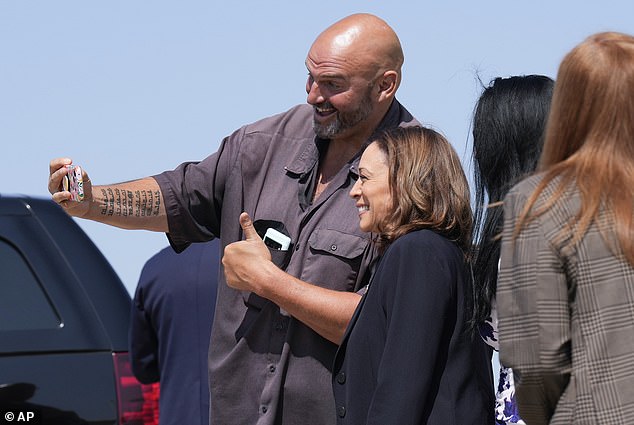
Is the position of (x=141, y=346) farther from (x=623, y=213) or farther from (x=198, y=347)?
(x=623, y=213)

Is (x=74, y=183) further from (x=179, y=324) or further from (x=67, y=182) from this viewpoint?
(x=179, y=324)

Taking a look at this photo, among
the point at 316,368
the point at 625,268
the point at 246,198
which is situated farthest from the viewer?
the point at 246,198

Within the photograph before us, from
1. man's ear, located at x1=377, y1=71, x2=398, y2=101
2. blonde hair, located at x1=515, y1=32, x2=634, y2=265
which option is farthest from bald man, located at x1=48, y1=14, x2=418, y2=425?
blonde hair, located at x1=515, y1=32, x2=634, y2=265

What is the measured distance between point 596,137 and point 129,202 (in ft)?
6.55

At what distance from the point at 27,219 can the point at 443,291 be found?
177 centimetres

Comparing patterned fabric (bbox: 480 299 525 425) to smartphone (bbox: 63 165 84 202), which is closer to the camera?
patterned fabric (bbox: 480 299 525 425)

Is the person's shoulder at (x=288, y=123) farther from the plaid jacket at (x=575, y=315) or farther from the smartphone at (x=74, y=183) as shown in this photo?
the plaid jacket at (x=575, y=315)

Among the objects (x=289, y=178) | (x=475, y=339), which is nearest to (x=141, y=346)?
(x=289, y=178)

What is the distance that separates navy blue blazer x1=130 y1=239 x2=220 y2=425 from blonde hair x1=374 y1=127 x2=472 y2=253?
1781 mm

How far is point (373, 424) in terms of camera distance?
3012 mm

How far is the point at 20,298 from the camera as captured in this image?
4.09m

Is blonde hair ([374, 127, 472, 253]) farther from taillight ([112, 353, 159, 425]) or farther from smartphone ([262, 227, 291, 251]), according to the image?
taillight ([112, 353, 159, 425])

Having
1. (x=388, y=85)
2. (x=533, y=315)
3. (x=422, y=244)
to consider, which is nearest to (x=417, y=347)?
(x=422, y=244)

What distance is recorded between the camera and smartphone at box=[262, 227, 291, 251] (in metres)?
3.85
